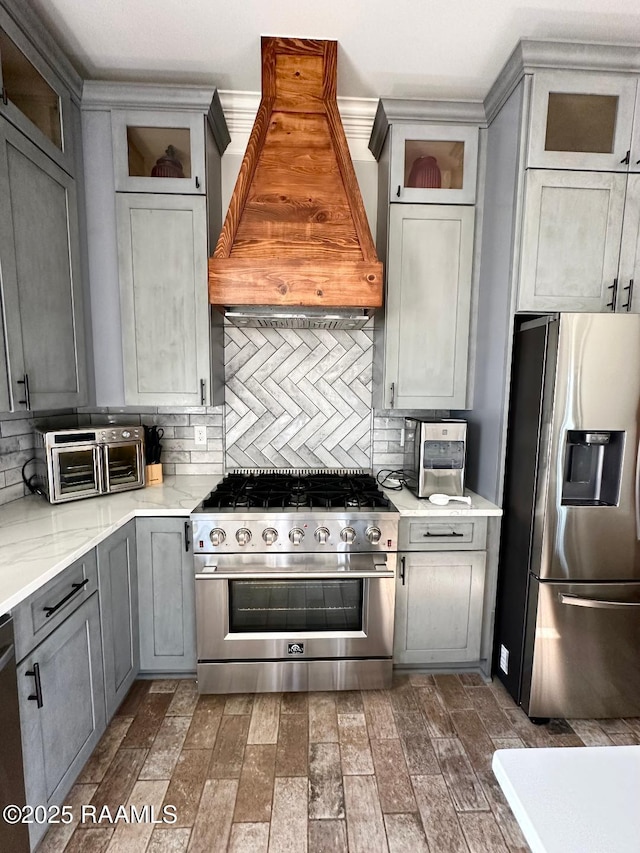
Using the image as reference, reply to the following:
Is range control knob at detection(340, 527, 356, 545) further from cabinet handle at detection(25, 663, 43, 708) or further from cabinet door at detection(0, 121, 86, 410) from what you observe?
cabinet door at detection(0, 121, 86, 410)

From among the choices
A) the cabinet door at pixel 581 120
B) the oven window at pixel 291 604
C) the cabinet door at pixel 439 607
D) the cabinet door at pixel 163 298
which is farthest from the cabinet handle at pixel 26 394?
the cabinet door at pixel 581 120

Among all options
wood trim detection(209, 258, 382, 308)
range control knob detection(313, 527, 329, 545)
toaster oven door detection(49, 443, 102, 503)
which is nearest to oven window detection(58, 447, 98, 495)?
toaster oven door detection(49, 443, 102, 503)

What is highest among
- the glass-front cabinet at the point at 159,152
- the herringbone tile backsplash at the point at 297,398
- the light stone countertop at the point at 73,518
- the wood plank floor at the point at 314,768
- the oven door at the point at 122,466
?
the glass-front cabinet at the point at 159,152

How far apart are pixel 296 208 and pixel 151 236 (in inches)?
33.2

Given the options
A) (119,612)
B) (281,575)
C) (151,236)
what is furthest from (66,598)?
(151,236)

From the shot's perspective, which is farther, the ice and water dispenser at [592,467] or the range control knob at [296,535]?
the range control knob at [296,535]

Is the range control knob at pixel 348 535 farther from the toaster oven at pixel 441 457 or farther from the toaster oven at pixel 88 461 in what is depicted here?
the toaster oven at pixel 88 461

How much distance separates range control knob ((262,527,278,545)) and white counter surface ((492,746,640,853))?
1.31 m

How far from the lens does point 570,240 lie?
76.5 inches

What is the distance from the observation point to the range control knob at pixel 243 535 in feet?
6.38

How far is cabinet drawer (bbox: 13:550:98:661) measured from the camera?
4.06ft

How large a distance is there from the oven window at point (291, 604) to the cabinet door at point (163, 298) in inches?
41.7

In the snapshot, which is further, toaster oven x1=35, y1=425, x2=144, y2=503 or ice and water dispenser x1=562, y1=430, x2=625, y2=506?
toaster oven x1=35, y1=425, x2=144, y2=503

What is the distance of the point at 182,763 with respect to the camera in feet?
5.56
